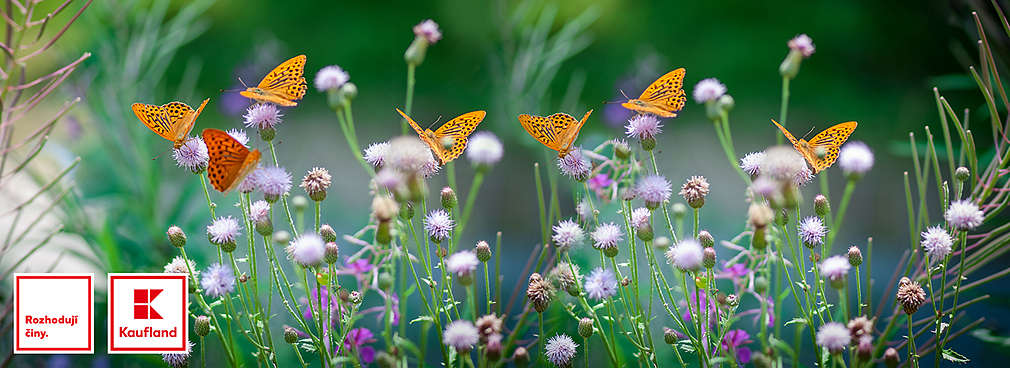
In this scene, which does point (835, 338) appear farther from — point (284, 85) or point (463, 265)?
point (284, 85)

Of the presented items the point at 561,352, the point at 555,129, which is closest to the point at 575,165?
the point at 555,129

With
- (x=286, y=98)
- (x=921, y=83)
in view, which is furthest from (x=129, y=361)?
(x=921, y=83)

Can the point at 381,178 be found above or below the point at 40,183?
below

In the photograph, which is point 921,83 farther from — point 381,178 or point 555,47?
point 381,178

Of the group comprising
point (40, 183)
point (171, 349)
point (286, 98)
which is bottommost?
point (171, 349)

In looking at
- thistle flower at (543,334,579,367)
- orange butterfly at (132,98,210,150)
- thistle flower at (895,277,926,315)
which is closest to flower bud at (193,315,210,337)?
orange butterfly at (132,98,210,150)

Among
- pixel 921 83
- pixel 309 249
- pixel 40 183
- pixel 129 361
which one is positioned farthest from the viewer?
pixel 921 83

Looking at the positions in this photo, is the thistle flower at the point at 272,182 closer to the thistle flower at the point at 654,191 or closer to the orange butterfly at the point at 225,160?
the orange butterfly at the point at 225,160

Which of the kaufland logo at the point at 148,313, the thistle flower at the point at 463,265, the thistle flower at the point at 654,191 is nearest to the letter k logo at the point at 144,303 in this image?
the kaufland logo at the point at 148,313

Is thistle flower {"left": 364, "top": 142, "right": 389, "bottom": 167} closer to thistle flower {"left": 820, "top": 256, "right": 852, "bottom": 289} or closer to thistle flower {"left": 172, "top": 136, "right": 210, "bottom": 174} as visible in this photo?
thistle flower {"left": 172, "top": 136, "right": 210, "bottom": 174}
